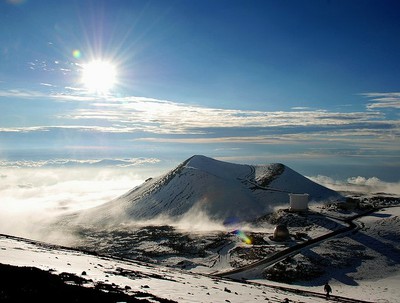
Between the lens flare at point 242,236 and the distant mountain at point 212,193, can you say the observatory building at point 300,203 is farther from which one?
the lens flare at point 242,236

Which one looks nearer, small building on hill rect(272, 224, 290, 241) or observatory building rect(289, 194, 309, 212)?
small building on hill rect(272, 224, 290, 241)

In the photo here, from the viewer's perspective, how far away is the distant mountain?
351ft

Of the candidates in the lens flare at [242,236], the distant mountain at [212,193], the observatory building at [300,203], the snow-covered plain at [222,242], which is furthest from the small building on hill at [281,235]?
the distant mountain at [212,193]

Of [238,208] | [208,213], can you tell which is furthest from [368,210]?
[208,213]

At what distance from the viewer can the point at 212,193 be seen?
4503 inches

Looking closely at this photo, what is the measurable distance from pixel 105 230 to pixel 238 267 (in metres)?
52.0

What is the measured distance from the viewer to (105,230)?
101 meters

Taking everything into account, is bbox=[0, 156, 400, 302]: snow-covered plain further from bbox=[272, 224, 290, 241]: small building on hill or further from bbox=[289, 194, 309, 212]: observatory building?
bbox=[289, 194, 309, 212]: observatory building

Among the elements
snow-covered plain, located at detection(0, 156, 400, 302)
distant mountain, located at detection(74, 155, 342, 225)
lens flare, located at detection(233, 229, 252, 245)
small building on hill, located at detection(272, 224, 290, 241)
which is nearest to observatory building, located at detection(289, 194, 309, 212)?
snow-covered plain, located at detection(0, 156, 400, 302)

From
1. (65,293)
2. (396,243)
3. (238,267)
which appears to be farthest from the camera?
(396,243)

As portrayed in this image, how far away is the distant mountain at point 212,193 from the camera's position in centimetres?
10700

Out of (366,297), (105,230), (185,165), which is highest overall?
(185,165)

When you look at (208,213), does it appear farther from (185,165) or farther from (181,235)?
(185,165)

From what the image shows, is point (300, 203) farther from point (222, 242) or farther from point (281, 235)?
point (222, 242)
